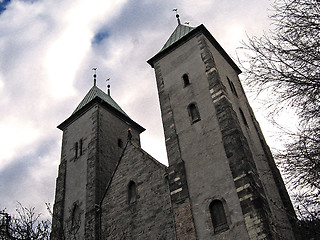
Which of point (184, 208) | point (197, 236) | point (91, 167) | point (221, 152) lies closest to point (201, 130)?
point (221, 152)

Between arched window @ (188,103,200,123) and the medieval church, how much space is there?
55 mm

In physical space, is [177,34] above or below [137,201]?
above

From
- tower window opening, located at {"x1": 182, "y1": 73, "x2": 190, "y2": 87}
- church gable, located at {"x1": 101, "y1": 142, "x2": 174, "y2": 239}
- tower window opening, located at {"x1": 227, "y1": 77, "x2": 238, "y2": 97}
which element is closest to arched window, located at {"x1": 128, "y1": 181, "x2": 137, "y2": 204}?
church gable, located at {"x1": 101, "y1": 142, "x2": 174, "y2": 239}

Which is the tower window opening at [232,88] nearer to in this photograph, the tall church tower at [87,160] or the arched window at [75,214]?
the tall church tower at [87,160]

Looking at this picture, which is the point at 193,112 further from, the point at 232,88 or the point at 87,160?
the point at 87,160

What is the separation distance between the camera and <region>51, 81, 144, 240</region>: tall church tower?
18375 millimetres

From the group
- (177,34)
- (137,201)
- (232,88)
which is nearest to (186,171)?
(137,201)

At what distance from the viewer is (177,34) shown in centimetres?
2170

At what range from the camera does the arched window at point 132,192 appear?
16.7 m

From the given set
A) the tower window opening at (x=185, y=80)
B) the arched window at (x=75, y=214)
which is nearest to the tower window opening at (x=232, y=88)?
the tower window opening at (x=185, y=80)

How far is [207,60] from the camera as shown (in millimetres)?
18188

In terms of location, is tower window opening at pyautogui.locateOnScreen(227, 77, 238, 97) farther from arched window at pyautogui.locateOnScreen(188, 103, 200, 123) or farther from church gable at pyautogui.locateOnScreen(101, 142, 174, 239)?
church gable at pyautogui.locateOnScreen(101, 142, 174, 239)

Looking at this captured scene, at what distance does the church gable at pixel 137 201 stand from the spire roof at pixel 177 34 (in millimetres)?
6760

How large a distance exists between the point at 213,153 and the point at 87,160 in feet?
29.9
